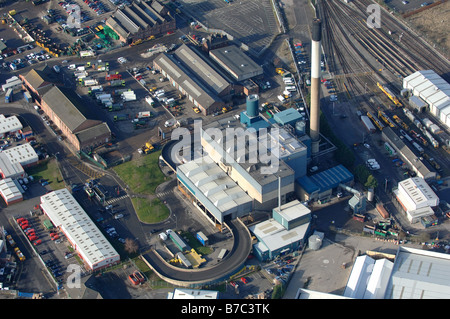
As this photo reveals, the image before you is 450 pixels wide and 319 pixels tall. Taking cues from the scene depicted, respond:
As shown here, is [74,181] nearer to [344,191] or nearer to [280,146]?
[280,146]

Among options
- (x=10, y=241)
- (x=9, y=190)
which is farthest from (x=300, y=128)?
(x=10, y=241)

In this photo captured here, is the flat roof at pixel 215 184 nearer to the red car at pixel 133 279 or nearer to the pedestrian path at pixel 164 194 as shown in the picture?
the pedestrian path at pixel 164 194

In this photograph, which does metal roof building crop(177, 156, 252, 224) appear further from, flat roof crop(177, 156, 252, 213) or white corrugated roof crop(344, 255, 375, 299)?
white corrugated roof crop(344, 255, 375, 299)

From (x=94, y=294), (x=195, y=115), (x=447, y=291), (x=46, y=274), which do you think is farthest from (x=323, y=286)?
(x=195, y=115)

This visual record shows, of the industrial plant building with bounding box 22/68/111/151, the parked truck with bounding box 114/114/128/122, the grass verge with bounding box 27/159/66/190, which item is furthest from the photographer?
the parked truck with bounding box 114/114/128/122

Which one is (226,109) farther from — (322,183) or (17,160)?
(17,160)

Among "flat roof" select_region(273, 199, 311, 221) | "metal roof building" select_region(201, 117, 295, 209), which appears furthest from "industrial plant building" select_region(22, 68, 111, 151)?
"flat roof" select_region(273, 199, 311, 221)
